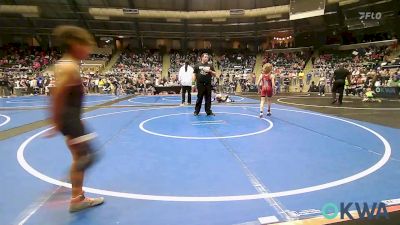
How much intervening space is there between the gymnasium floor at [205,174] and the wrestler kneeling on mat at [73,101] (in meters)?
0.46

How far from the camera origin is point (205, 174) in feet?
13.4

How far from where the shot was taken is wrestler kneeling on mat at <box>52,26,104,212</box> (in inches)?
111

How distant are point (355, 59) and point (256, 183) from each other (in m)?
29.9

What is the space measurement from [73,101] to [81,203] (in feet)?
3.40

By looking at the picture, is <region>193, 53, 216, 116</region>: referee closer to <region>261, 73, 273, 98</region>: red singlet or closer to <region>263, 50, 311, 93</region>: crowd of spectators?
<region>261, 73, 273, 98</region>: red singlet

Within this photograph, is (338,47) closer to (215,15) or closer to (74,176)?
(215,15)

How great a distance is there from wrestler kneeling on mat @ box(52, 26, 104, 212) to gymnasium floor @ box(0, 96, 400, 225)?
1.52 feet

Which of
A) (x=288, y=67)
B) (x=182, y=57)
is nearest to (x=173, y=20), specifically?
(x=182, y=57)

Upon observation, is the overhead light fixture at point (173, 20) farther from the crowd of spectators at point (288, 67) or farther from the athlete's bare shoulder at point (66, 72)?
the athlete's bare shoulder at point (66, 72)

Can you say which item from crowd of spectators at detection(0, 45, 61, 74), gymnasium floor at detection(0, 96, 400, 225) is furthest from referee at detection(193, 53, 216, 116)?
crowd of spectators at detection(0, 45, 61, 74)

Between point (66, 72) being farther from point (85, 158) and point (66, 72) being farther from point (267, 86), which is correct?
point (267, 86)

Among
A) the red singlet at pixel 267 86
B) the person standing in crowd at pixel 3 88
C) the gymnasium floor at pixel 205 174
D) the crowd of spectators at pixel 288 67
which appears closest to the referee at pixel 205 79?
the red singlet at pixel 267 86

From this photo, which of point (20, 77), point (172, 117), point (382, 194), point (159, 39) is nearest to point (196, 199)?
point (382, 194)

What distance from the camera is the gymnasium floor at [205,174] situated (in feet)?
9.87
